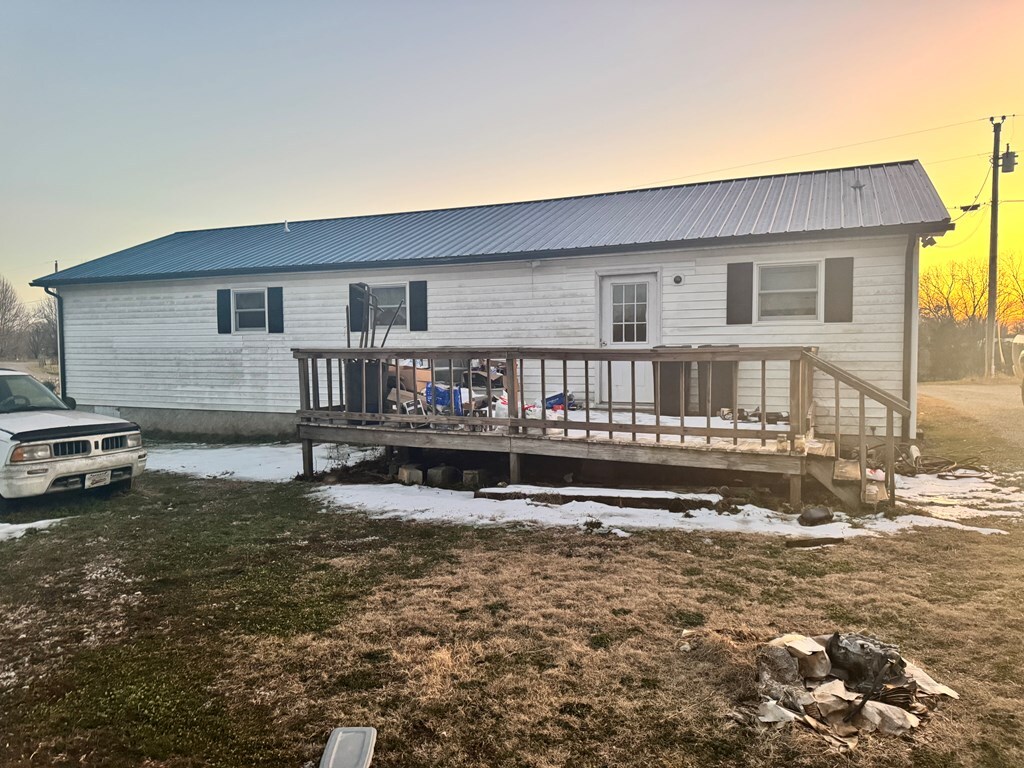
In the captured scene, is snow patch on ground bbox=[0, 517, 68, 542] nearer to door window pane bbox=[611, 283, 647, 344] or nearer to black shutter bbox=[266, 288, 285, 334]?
black shutter bbox=[266, 288, 285, 334]

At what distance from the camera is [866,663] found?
2.66 metres

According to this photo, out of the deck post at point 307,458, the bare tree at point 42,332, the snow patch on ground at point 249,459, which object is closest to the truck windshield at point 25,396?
the snow patch on ground at point 249,459

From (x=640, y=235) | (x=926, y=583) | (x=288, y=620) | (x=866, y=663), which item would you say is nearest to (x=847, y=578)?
(x=926, y=583)

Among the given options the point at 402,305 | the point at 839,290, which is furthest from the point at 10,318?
the point at 839,290

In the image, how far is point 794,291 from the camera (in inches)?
354

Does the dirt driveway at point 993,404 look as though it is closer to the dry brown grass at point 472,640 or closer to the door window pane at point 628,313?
the door window pane at point 628,313

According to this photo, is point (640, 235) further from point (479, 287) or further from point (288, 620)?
point (288, 620)

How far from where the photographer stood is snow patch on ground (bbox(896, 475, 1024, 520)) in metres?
5.84

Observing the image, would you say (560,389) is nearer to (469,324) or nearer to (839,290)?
(469,324)

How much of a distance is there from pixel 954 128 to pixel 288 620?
2724cm

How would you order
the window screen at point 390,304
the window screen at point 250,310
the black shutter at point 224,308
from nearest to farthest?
1. the window screen at point 390,304
2. the window screen at point 250,310
3. the black shutter at point 224,308

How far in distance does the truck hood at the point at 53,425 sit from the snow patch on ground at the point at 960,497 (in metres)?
8.25

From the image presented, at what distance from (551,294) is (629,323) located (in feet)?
4.65

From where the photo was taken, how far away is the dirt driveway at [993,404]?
36.0 feet
